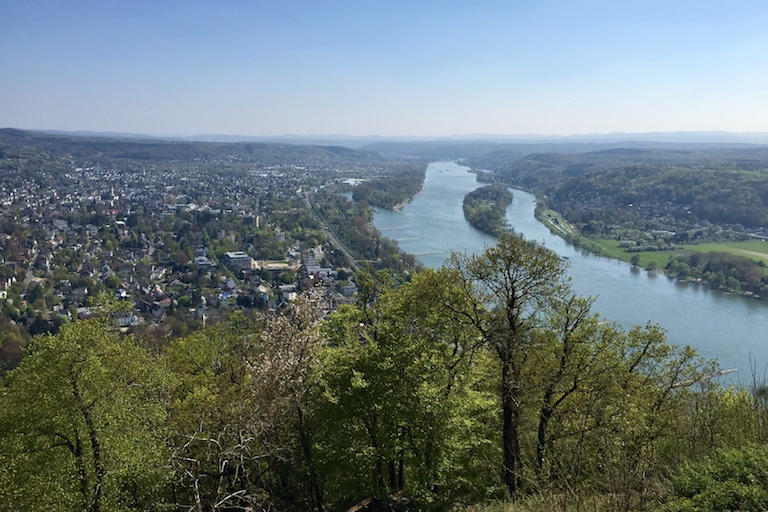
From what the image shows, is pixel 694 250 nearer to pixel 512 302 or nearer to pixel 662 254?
pixel 662 254

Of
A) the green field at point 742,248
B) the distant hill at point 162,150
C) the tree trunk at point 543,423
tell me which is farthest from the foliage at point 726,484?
the distant hill at point 162,150

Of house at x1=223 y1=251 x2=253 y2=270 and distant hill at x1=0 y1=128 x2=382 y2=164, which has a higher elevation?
distant hill at x1=0 y1=128 x2=382 y2=164

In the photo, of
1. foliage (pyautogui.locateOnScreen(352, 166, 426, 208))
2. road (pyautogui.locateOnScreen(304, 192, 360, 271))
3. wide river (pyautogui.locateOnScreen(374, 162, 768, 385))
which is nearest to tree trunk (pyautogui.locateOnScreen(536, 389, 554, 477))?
wide river (pyautogui.locateOnScreen(374, 162, 768, 385))

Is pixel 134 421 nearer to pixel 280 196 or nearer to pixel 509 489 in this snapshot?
pixel 509 489

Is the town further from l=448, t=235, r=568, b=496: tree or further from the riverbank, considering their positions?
the riverbank

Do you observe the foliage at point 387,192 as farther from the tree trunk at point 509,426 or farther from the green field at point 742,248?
the tree trunk at point 509,426

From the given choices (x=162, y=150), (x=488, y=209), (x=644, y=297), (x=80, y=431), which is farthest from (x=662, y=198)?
(x=162, y=150)
